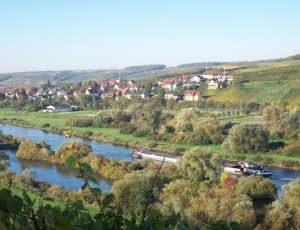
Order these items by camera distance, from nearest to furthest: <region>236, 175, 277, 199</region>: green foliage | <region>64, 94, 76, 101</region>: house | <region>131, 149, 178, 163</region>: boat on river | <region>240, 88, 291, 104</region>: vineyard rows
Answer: <region>236, 175, 277, 199</region>: green foliage → <region>131, 149, 178, 163</region>: boat on river → <region>240, 88, 291, 104</region>: vineyard rows → <region>64, 94, 76, 101</region>: house

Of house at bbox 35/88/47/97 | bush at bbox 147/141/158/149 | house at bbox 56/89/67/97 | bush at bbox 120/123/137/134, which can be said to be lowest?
house at bbox 35/88/47/97

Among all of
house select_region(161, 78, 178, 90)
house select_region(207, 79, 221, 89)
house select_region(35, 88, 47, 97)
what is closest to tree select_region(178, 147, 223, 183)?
house select_region(207, 79, 221, 89)

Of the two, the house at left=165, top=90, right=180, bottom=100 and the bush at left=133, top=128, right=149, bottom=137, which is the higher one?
the bush at left=133, top=128, right=149, bottom=137

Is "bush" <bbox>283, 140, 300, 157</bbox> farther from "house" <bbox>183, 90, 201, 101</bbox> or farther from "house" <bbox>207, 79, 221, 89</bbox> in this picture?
"house" <bbox>207, 79, 221, 89</bbox>

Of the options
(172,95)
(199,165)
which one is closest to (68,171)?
(199,165)

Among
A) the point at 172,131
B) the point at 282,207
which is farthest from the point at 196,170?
the point at 172,131

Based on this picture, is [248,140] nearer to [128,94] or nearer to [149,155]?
[149,155]

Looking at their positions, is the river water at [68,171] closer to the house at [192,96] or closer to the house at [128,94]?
the house at [192,96]

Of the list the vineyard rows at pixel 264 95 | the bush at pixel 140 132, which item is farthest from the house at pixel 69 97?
the bush at pixel 140 132

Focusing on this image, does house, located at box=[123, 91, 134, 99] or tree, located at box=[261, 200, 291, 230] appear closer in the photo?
tree, located at box=[261, 200, 291, 230]
